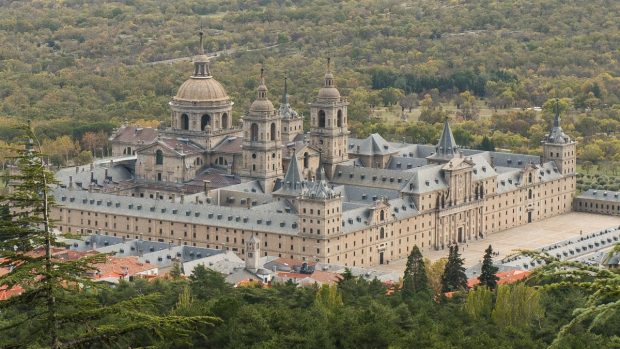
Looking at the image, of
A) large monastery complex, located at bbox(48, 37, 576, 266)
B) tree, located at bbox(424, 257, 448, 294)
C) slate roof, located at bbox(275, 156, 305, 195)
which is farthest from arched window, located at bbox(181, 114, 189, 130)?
tree, located at bbox(424, 257, 448, 294)

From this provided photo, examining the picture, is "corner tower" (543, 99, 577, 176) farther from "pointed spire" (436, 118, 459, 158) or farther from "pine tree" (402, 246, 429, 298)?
"pine tree" (402, 246, 429, 298)

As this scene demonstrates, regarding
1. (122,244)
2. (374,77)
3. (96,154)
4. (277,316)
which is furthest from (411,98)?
(277,316)

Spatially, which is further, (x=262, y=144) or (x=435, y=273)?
(x=262, y=144)

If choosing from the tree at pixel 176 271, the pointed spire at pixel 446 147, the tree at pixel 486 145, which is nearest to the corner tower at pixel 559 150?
the pointed spire at pixel 446 147

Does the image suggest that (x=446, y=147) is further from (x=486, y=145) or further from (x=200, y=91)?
(x=486, y=145)

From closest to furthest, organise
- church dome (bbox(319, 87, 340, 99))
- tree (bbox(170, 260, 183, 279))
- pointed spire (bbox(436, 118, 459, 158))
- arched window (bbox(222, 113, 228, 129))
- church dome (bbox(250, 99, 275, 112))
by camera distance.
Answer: tree (bbox(170, 260, 183, 279)) < church dome (bbox(250, 99, 275, 112)) < church dome (bbox(319, 87, 340, 99)) < pointed spire (bbox(436, 118, 459, 158)) < arched window (bbox(222, 113, 228, 129))

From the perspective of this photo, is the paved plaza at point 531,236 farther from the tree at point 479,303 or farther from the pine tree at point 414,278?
the tree at point 479,303

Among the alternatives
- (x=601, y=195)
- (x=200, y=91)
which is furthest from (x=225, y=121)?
(x=601, y=195)
